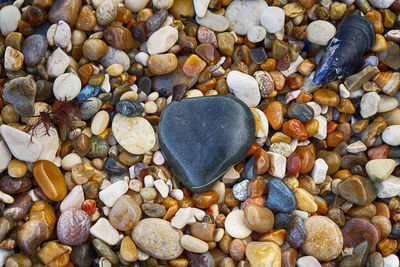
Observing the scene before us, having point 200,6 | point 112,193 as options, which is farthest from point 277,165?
point 200,6

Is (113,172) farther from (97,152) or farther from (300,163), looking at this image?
(300,163)

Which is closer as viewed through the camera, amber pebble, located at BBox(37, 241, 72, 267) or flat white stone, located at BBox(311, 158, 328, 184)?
amber pebble, located at BBox(37, 241, 72, 267)

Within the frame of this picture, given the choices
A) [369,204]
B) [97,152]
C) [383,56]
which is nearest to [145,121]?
[97,152]

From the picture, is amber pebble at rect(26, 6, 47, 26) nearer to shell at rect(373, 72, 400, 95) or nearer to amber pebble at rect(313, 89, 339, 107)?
amber pebble at rect(313, 89, 339, 107)

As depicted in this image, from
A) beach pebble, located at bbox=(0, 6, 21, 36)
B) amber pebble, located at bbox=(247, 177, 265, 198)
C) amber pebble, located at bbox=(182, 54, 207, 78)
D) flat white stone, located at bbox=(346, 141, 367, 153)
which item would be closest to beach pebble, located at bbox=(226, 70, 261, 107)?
amber pebble, located at bbox=(182, 54, 207, 78)

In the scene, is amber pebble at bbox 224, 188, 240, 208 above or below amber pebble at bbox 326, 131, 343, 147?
below

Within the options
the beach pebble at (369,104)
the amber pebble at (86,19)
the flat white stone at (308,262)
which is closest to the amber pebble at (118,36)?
the amber pebble at (86,19)
